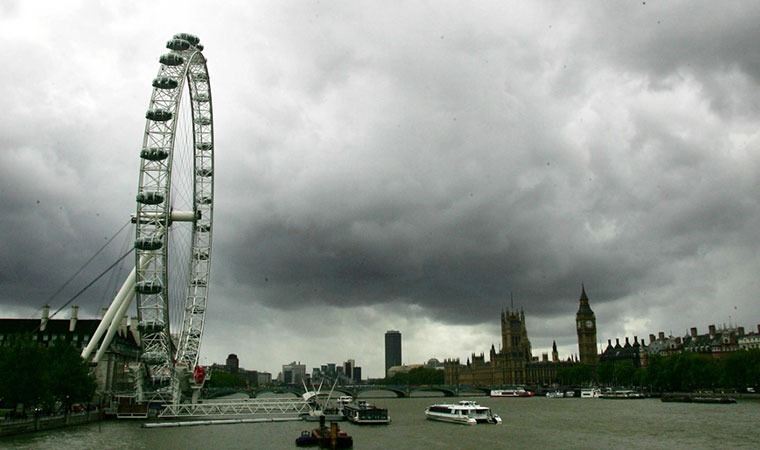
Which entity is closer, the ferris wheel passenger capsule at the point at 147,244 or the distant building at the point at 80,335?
the ferris wheel passenger capsule at the point at 147,244

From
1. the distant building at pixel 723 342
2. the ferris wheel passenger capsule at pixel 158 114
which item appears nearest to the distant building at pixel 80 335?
the ferris wheel passenger capsule at pixel 158 114

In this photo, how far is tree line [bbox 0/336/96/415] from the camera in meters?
57.9

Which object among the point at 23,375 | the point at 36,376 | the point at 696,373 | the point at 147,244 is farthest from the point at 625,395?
the point at 23,375

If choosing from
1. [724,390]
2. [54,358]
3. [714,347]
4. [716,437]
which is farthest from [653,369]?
[54,358]

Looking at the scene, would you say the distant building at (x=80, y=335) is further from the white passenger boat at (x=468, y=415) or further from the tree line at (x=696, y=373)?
the tree line at (x=696, y=373)

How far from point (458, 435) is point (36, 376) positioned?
3530cm

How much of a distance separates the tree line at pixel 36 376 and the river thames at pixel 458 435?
349cm

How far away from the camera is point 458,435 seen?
61.2 meters

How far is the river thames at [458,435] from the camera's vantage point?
51531mm

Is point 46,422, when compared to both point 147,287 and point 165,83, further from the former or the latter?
point 165,83

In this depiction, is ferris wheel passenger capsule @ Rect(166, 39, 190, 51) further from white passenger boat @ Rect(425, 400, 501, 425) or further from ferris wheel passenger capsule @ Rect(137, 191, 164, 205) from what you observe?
white passenger boat @ Rect(425, 400, 501, 425)

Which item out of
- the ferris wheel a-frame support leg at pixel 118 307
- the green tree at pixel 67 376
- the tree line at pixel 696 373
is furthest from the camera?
the tree line at pixel 696 373

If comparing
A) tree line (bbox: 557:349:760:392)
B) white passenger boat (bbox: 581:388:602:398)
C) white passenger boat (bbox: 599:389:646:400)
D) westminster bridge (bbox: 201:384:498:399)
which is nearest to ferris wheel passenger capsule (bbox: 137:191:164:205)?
westminster bridge (bbox: 201:384:498:399)

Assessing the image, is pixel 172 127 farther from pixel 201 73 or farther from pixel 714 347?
pixel 714 347
